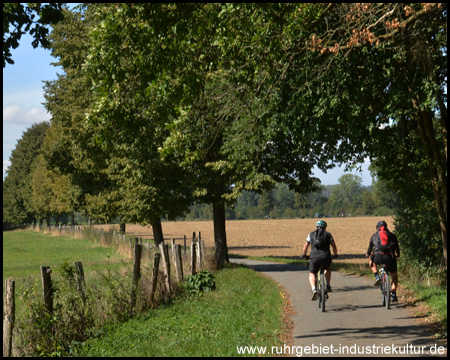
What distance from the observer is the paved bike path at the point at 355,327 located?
8852 millimetres

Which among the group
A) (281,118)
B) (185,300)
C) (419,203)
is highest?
(281,118)

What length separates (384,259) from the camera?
494 inches

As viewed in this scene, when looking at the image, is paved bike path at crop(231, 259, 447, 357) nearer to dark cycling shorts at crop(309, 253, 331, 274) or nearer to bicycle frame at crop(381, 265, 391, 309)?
bicycle frame at crop(381, 265, 391, 309)

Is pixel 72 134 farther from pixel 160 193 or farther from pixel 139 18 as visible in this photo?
pixel 139 18

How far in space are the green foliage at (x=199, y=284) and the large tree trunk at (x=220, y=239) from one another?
5.52 metres

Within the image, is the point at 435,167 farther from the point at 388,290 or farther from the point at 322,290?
the point at 322,290

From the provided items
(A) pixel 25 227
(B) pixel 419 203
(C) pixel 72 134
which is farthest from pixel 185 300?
(A) pixel 25 227

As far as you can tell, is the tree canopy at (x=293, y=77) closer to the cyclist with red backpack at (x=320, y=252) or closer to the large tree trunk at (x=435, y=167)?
the large tree trunk at (x=435, y=167)

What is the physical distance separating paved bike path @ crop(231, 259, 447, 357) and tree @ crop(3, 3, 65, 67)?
19.8ft

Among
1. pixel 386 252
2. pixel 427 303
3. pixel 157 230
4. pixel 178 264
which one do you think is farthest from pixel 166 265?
pixel 157 230

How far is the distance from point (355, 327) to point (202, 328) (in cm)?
293

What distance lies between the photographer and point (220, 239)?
25281 millimetres

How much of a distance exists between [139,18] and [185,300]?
831 centimetres

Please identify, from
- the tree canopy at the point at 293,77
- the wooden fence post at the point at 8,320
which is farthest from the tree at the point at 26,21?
the wooden fence post at the point at 8,320
